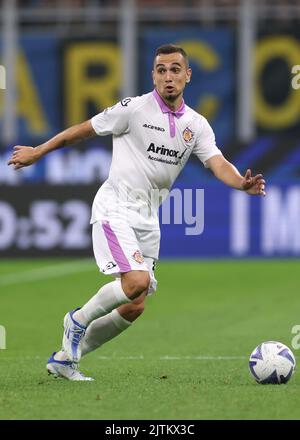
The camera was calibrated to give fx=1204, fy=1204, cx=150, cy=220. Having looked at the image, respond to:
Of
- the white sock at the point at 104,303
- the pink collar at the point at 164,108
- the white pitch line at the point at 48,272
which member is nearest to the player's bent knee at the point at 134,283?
the white sock at the point at 104,303

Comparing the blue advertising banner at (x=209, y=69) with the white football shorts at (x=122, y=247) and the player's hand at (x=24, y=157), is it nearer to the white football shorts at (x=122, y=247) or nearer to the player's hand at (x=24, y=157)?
the white football shorts at (x=122, y=247)

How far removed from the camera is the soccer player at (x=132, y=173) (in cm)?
784

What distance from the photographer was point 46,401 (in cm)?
691

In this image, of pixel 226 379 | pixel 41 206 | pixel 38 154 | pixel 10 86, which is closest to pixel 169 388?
pixel 226 379

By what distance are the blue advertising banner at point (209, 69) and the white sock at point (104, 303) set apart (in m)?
16.3

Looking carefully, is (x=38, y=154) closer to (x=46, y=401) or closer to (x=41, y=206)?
(x=46, y=401)

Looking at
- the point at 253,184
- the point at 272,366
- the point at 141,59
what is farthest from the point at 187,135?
the point at 141,59

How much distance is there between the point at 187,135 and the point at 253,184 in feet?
2.35

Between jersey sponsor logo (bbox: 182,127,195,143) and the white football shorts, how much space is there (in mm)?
650

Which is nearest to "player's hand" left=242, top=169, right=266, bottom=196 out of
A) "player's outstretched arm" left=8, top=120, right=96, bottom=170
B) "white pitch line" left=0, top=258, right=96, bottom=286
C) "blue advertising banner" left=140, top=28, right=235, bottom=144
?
"player's outstretched arm" left=8, top=120, right=96, bottom=170

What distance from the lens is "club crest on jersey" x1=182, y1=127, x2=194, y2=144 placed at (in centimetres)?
806

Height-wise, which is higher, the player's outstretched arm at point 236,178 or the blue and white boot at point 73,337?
the player's outstretched arm at point 236,178

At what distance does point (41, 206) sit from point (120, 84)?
21.5 ft

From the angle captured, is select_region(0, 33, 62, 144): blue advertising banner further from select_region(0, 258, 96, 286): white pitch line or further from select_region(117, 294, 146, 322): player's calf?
select_region(117, 294, 146, 322): player's calf
